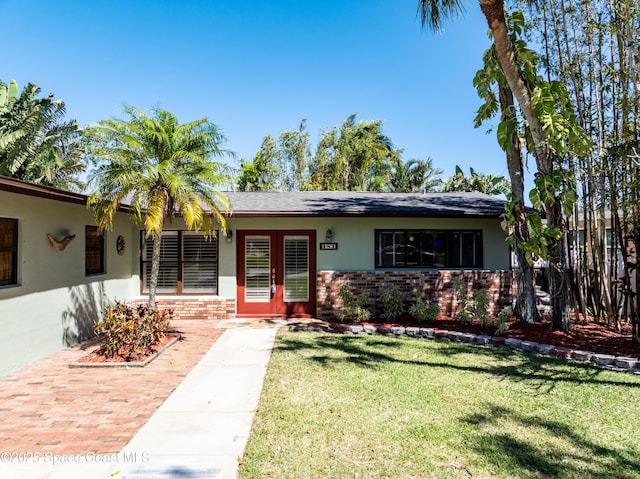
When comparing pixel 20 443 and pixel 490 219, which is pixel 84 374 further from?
pixel 490 219

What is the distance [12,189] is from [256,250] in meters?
5.43

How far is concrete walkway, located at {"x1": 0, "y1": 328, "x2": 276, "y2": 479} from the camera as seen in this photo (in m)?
3.02

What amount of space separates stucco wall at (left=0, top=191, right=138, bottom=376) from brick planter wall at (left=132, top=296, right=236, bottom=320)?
1649 millimetres

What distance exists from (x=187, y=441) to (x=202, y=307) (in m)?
6.12

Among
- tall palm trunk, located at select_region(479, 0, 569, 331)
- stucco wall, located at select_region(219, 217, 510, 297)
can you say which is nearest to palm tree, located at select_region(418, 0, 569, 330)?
tall palm trunk, located at select_region(479, 0, 569, 331)

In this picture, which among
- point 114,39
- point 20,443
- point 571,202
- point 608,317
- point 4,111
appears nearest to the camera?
point 20,443

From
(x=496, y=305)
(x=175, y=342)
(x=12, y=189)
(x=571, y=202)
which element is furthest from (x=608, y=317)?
(x=12, y=189)

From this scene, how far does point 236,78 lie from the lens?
15.3 metres

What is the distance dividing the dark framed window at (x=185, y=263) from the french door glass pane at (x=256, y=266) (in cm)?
81

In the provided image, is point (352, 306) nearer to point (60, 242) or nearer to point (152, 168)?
point (152, 168)

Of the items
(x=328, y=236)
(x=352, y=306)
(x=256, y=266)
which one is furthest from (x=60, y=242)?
(x=352, y=306)

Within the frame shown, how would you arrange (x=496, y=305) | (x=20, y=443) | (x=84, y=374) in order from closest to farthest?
1. (x=20, y=443)
2. (x=84, y=374)
3. (x=496, y=305)

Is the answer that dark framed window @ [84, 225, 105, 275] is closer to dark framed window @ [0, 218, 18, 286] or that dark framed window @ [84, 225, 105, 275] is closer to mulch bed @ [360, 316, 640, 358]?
dark framed window @ [0, 218, 18, 286]

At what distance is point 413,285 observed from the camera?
30.5 feet
